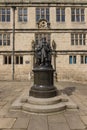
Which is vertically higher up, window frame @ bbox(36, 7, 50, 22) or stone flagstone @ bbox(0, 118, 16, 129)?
window frame @ bbox(36, 7, 50, 22)

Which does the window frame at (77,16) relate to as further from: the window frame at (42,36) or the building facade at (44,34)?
the window frame at (42,36)

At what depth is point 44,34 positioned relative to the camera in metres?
20.6

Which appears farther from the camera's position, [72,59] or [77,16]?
[77,16]

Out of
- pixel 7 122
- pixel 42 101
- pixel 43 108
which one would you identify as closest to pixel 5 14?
pixel 42 101

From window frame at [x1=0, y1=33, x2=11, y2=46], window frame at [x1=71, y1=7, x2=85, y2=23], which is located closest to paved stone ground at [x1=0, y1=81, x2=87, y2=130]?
window frame at [x1=0, y1=33, x2=11, y2=46]

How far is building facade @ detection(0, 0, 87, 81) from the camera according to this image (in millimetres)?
20359

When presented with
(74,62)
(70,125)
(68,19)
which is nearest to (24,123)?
(70,125)

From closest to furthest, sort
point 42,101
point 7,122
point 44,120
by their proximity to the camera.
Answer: point 7,122 → point 44,120 → point 42,101


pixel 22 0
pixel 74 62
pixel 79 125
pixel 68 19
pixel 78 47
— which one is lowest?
pixel 79 125

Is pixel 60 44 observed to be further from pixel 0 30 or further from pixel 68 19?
pixel 0 30

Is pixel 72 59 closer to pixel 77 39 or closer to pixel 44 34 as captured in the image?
pixel 77 39

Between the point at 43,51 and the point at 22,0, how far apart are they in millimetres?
14081

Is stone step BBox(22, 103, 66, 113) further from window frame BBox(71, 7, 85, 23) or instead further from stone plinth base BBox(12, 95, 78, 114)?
window frame BBox(71, 7, 85, 23)

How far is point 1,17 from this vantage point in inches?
816
